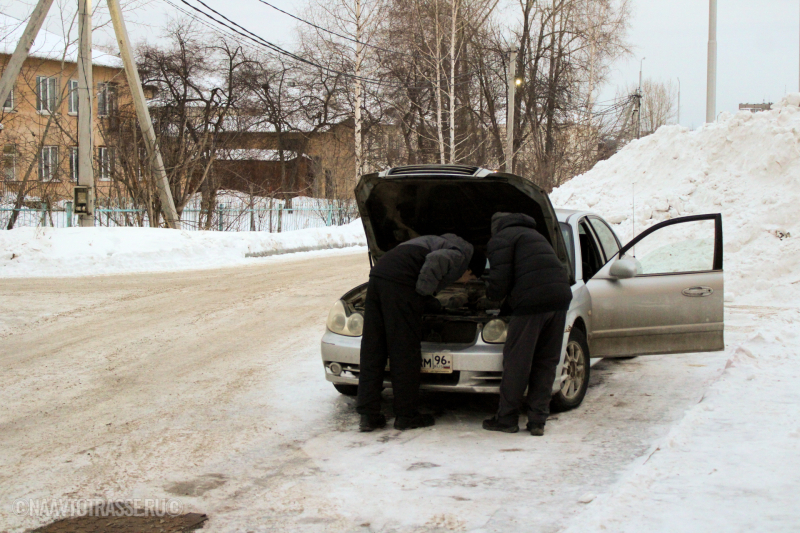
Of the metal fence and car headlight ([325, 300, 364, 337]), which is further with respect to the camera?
the metal fence

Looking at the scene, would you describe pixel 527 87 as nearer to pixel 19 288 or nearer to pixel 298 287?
pixel 298 287

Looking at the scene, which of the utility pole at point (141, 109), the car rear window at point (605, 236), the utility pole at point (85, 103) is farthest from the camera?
the utility pole at point (141, 109)

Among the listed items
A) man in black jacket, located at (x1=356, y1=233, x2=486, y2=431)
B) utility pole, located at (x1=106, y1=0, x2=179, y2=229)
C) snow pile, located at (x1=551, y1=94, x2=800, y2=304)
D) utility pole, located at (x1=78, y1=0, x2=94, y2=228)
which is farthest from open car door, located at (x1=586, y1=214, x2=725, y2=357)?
utility pole, located at (x1=106, y1=0, x2=179, y2=229)

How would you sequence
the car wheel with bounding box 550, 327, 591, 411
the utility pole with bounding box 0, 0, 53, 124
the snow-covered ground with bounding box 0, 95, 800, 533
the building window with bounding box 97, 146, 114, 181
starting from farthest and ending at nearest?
the building window with bounding box 97, 146, 114, 181 < the utility pole with bounding box 0, 0, 53, 124 < the car wheel with bounding box 550, 327, 591, 411 < the snow-covered ground with bounding box 0, 95, 800, 533

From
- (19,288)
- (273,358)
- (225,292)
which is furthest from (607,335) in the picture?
(19,288)

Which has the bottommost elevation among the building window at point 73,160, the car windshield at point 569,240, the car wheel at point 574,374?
the car wheel at point 574,374

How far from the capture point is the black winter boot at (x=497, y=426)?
5.16 meters

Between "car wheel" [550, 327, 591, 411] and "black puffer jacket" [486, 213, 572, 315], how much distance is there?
1.99ft

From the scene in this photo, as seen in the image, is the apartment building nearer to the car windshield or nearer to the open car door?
the car windshield

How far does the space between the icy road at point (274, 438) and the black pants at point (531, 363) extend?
8.2 inches

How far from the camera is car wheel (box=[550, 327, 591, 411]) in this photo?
5.60 metres

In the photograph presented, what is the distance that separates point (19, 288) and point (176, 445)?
862 centimetres

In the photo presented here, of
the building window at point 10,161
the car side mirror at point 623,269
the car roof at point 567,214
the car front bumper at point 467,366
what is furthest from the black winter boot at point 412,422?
the building window at point 10,161

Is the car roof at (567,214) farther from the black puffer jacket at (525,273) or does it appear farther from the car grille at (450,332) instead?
the car grille at (450,332)
